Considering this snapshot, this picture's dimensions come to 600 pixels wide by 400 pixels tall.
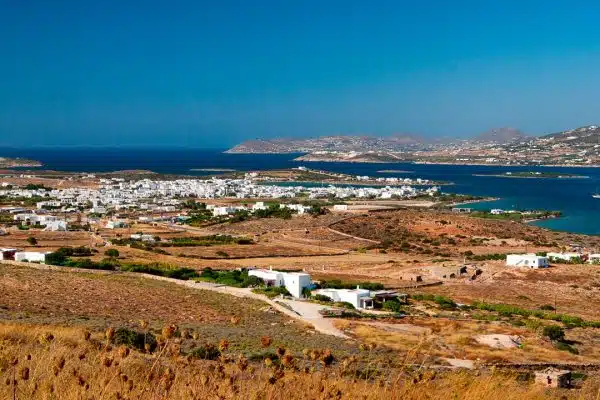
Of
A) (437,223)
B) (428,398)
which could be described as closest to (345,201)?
(437,223)

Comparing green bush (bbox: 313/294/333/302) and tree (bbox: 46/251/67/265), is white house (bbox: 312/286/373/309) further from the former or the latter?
tree (bbox: 46/251/67/265)

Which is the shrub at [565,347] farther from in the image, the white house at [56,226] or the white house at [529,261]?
the white house at [56,226]

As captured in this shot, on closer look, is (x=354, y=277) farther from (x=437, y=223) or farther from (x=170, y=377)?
(x=170, y=377)

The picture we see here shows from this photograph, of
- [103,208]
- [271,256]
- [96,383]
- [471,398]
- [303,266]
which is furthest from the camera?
[103,208]

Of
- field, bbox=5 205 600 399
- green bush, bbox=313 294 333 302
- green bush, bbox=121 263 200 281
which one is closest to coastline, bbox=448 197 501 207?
field, bbox=5 205 600 399

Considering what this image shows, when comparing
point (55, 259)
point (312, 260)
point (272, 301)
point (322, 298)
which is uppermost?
point (55, 259)

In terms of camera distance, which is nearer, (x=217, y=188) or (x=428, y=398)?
(x=428, y=398)

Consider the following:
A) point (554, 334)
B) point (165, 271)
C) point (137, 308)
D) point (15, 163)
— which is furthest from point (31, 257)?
point (15, 163)

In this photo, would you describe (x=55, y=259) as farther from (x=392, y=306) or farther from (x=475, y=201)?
(x=475, y=201)
